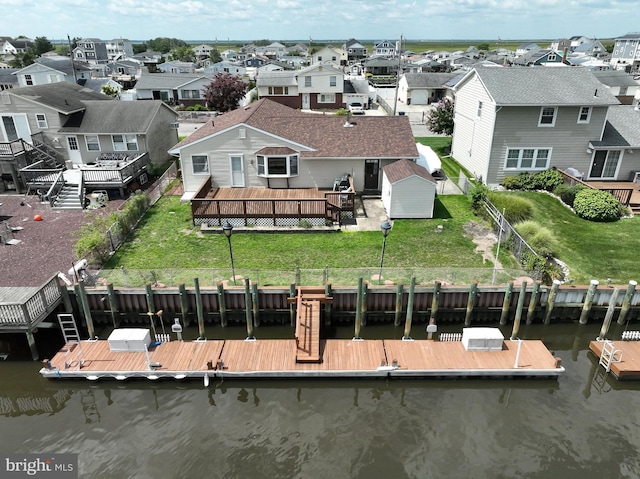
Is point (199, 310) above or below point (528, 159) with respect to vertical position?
below

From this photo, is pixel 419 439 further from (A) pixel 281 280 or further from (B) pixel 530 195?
(B) pixel 530 195

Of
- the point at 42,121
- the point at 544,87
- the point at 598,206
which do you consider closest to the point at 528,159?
the point at 544,87

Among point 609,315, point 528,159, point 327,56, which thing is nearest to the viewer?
point 609,315

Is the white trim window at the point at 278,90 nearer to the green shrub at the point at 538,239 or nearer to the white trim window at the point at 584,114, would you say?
the white trim window at the point at 584,114

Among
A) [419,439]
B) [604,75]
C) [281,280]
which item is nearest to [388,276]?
[281,280]

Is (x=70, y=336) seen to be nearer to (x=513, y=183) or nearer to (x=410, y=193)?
(x=410, y=193)

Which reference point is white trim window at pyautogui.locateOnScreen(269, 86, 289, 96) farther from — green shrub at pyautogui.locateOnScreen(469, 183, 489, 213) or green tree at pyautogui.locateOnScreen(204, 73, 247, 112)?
green shrub at pyautogui.locateOnScreen(469, 183, 489, 213)
